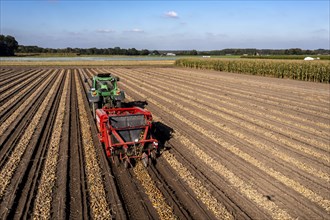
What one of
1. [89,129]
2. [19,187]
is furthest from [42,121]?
[19,187]

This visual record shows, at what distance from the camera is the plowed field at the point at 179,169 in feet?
17.8

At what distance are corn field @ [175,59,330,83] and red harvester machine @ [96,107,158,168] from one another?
77.4 ft

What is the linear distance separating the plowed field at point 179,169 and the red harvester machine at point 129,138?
0.96 feet

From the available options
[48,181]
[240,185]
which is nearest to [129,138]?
[48,181]

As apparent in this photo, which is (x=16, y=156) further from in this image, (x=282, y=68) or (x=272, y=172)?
(x=282, y=68)

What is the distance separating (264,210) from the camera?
546 cm

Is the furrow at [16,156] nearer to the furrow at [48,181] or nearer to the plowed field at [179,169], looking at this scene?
the plowed field at [179,169]

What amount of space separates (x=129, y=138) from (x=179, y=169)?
1.51m

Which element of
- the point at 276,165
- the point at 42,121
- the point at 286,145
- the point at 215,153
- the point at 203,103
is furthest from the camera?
the point at 203,103

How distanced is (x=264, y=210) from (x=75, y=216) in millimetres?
3400

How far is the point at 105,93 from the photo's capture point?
1227 centimetres

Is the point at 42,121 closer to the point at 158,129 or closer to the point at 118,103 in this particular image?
the point at 118,103

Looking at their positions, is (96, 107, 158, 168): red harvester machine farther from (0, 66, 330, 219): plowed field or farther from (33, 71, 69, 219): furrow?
(33, 71, 69, 219): furrow

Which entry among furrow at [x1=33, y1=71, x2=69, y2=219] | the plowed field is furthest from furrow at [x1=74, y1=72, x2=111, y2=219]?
furrow at [x1=33, y1=71, x2=69, y2=219]
